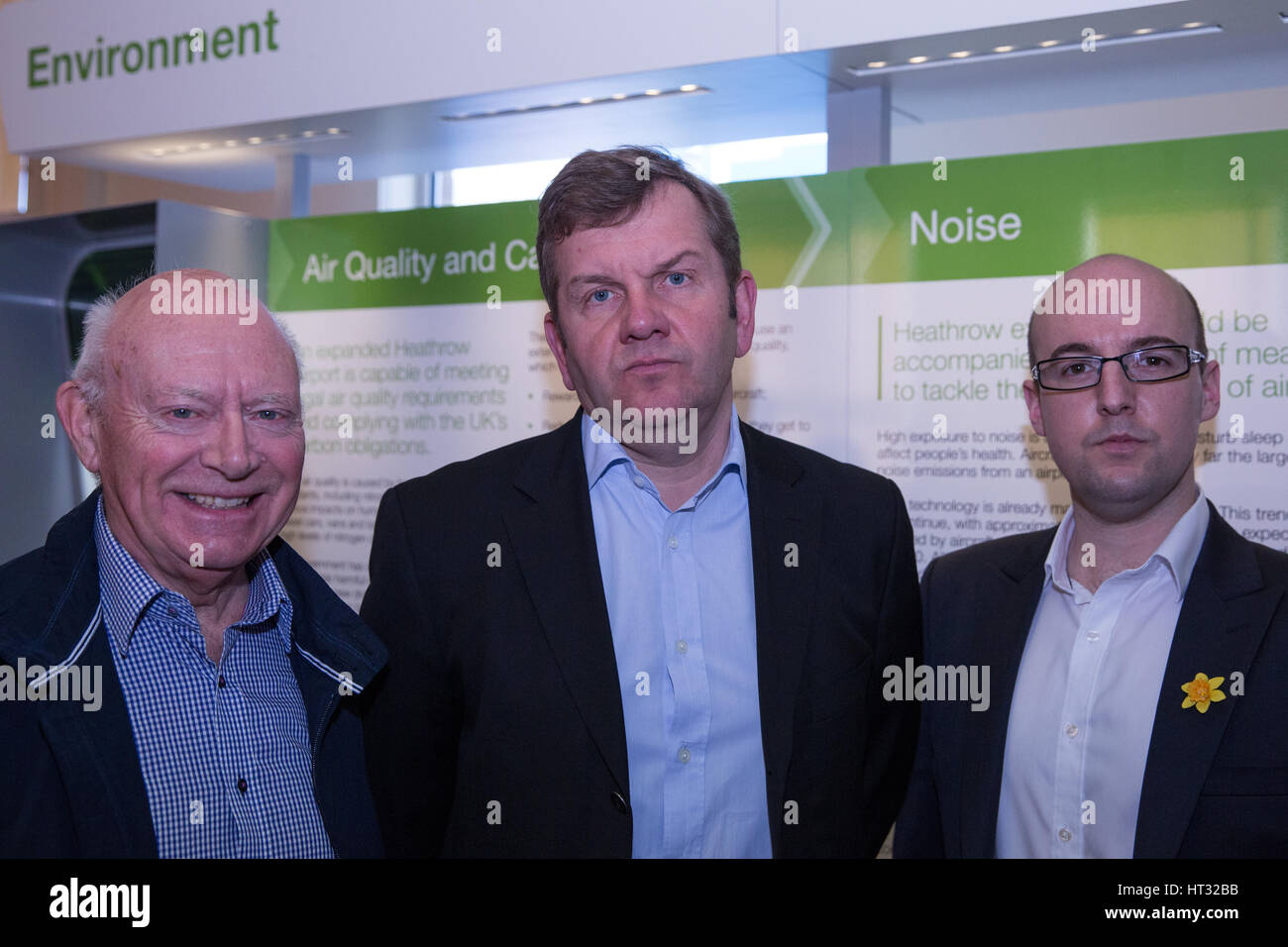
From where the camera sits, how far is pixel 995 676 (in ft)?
8.02

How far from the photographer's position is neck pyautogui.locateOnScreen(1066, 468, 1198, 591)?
7.86 feet

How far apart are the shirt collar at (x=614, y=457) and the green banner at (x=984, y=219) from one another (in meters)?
1.34

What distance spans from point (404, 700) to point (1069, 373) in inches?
61.2

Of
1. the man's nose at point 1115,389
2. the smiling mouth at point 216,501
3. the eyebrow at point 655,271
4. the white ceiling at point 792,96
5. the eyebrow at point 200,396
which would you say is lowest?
the smiling mouth at point 216,501

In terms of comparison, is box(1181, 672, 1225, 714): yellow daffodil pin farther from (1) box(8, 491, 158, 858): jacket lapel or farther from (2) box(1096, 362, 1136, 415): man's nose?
(1) box(8, 491, 158, 858): jacket lapel

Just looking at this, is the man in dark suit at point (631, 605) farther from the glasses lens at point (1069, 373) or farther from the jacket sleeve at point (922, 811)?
the glasses lens at point (1069, 373)

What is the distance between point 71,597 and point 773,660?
125 cm

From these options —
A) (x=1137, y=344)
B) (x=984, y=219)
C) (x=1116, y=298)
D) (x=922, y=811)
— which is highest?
(x=984, y=219)

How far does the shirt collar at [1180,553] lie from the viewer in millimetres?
2324

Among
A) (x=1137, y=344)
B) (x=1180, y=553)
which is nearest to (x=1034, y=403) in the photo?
(x=1137, y=344)

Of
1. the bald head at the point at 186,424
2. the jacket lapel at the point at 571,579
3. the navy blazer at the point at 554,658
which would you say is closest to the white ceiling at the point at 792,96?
the navy blazer at the point at 554,658

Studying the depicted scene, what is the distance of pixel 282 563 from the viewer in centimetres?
213

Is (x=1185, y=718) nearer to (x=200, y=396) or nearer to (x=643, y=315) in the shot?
(x=643, y=315)

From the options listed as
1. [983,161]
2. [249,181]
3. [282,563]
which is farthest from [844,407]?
[249,181]
